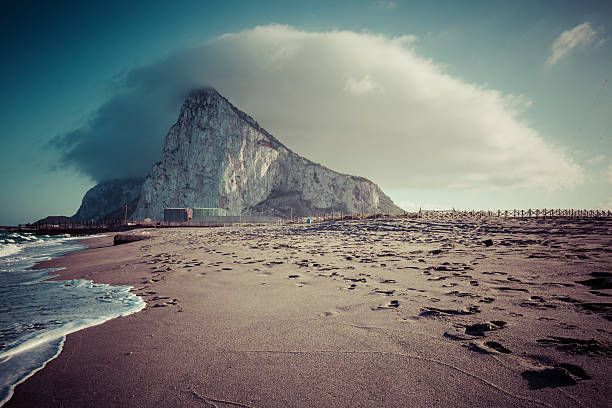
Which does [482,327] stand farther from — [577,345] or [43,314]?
[43,314]

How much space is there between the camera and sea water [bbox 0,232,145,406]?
8.94 ft

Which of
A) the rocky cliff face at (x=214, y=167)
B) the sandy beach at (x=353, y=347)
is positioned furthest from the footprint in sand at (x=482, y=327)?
the rocky cliff face at (x=214, y=167)

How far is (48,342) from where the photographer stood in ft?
10.5

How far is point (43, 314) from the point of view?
14.2 feet

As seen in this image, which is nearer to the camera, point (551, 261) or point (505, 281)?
point (505, 281)

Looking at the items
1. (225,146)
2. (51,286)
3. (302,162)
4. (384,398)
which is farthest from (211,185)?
(384,398)

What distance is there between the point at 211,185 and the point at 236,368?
11206cm

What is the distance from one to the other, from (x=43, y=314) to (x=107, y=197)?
699 feet

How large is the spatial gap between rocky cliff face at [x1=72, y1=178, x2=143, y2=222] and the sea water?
193362 mm

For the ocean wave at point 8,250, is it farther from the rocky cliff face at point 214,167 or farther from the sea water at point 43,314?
the rocky cliff face at point 214,167

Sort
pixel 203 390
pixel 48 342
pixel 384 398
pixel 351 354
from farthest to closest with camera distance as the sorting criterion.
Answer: pixel 48 342, pixel 351 354, pixel 203 390, pixel 384 398

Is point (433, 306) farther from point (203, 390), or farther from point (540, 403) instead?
point (203, 390)

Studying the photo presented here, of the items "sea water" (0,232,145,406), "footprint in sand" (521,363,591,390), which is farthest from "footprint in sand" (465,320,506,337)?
"sea water" (0,232,145,406)

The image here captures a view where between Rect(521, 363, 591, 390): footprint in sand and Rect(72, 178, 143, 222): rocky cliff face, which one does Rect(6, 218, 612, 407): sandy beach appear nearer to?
Rect(521, 363, 591, 390): footprint in sand
